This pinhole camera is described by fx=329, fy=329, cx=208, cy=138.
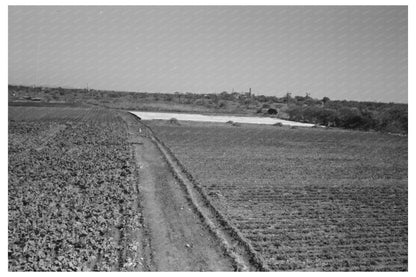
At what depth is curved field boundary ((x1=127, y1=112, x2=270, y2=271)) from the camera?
8211 mm

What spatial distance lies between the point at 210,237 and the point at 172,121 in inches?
1480


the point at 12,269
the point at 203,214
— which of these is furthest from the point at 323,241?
the point at 12,269

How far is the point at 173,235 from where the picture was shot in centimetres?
962

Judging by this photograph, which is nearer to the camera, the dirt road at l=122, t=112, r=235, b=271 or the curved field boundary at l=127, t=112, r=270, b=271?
the dirt road at l=122, t=112, r=235, b=271

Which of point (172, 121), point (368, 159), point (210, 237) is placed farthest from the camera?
point (172, 121)

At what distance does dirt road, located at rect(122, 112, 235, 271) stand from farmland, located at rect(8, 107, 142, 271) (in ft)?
1.35

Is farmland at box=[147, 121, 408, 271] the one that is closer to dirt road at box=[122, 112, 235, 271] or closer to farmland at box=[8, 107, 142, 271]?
dirt road at box=[122, 112, 235, 271]

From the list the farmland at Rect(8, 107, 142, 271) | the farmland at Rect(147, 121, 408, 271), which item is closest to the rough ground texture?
the farmland at Rect(8, 107, 142, 271)

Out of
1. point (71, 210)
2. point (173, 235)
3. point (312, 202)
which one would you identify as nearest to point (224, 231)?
point (173, 235)

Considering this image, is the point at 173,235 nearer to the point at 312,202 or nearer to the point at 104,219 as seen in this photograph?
the point at 104,219

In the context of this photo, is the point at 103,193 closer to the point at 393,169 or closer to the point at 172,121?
the point at 393,169

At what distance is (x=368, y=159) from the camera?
24641 mm

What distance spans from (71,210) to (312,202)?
912 cm

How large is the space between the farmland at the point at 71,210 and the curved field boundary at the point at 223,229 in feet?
7.48
